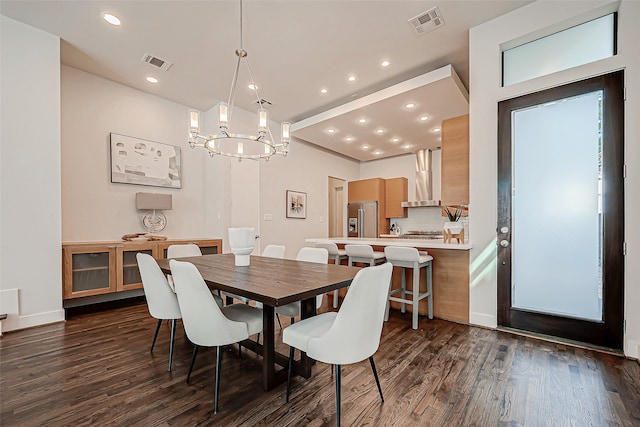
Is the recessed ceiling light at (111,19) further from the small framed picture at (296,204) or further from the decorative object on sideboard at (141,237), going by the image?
the small framed picture at (296,204)

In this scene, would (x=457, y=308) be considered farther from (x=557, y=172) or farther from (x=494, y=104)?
(x=494, y=104)

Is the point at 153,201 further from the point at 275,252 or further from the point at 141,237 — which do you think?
the point at 275,252

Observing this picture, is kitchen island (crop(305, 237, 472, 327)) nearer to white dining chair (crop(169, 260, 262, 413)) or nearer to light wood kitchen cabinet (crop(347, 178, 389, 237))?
white dining chair (crop(169, 260, 262, 413))

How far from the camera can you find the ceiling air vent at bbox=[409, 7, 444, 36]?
8.91 feet

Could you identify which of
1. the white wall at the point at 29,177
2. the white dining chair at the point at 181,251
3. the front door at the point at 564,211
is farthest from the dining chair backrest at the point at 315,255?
the white wall at the point at 29,177

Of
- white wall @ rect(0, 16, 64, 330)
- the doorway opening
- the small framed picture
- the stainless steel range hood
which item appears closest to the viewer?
white wall @ rect(0, 16, 64, 330)

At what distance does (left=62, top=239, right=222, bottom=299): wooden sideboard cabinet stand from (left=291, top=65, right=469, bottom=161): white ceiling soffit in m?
3.30

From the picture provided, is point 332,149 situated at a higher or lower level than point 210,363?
higher

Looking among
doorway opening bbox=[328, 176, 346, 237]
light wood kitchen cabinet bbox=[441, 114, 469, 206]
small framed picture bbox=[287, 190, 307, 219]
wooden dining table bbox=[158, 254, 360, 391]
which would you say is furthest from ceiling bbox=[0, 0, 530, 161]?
doorway opening bbox=[328, 176, 346, 237]

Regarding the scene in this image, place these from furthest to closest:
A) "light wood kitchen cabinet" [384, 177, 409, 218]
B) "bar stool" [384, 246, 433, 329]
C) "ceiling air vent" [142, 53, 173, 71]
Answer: "light wood kitchen cabinet" [384, 177, 409, 218] → "ceiling air vent" [142, 53, 173, 71] → "bar stool" [384, 246, 433, 329]

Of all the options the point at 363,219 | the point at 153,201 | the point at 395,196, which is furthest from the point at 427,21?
the point at 363,219

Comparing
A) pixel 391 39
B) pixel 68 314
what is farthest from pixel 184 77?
pixel 68 314

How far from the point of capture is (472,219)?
9.81 feet

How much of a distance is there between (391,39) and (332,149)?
3540mm
